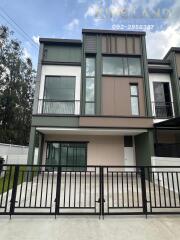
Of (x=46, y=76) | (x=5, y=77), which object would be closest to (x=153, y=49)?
(x=46, y=76)

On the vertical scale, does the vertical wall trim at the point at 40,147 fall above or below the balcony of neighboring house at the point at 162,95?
below

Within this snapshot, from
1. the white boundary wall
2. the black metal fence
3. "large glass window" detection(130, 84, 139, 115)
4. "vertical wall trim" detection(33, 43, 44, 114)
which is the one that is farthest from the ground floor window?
the black metal fence

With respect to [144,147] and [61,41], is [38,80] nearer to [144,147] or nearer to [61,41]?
[61,41]

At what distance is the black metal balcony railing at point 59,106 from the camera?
1020 cm

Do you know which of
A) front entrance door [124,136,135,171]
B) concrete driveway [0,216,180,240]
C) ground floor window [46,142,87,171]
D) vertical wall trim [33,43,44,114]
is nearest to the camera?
concrete driveway [0,216,180,240]

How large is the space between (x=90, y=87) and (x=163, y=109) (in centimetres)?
526

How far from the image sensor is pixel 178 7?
10109 millimetres

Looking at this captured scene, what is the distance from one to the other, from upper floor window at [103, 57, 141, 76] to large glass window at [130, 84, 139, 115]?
891 mm

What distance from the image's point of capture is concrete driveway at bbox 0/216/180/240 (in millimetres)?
2926

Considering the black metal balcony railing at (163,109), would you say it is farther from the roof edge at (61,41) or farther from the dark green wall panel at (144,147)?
the roof edge at (61,41)

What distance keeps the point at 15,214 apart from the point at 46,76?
8.72 m

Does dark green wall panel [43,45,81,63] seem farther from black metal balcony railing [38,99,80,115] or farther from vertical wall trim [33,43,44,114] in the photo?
black metal balcony railing [38,99,80,115]

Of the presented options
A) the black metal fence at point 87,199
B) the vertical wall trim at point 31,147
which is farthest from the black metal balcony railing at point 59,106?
the black metal fence at point 87,199

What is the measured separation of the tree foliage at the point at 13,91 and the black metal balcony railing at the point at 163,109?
16.3 meters
